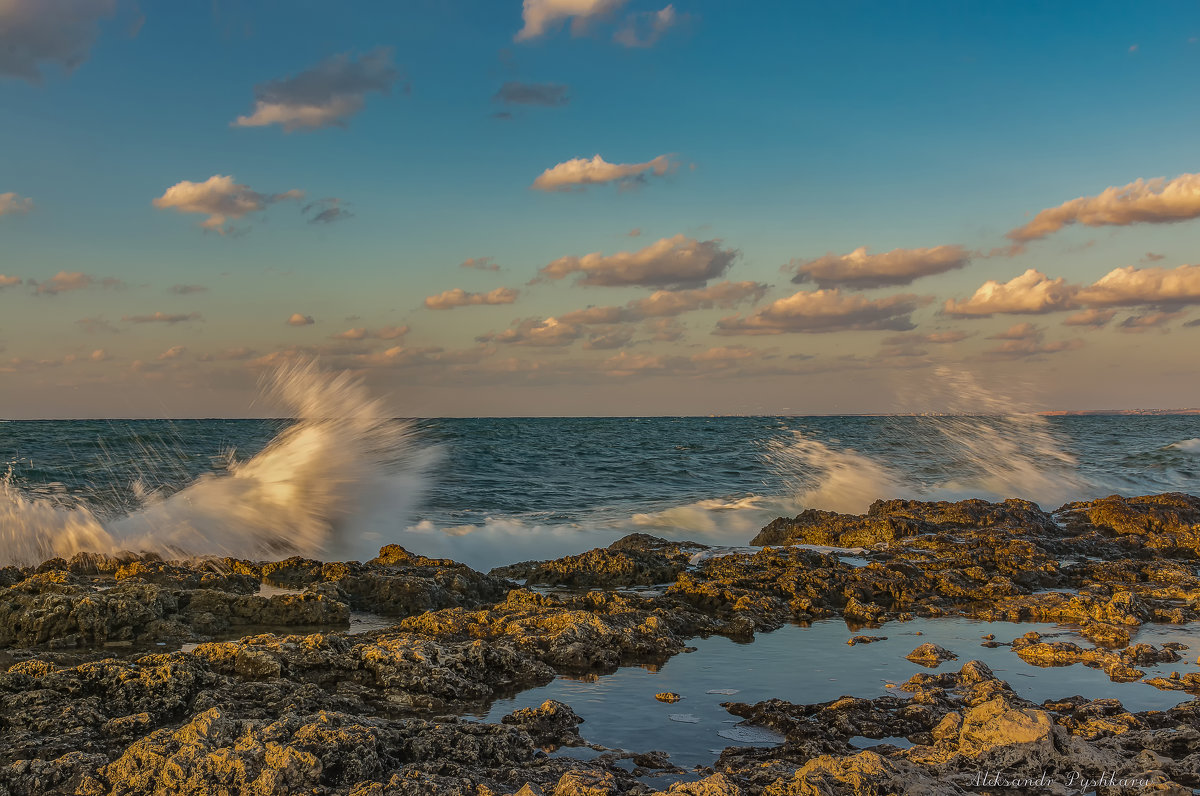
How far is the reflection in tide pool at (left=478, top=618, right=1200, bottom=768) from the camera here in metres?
4.81

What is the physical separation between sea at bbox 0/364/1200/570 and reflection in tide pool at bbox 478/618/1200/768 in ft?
23.9

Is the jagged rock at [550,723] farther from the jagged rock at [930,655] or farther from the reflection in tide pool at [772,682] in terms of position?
the jagged rock at [930,655]

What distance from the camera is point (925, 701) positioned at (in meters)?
5.19

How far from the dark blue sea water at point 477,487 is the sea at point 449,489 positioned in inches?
1.7

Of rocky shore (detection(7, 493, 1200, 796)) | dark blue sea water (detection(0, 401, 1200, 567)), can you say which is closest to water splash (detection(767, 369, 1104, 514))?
dark blue sea water (detection(0, 401, 1200, 567))

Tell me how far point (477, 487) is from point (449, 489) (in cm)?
110

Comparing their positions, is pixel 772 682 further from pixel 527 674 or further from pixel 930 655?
pixel 527 674

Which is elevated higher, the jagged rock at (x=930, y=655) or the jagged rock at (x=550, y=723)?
the jagged rock at (x=550, y=723)

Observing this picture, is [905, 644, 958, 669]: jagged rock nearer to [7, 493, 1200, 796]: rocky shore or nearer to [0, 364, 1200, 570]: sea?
[7, 493, 1200, 796]: rocky shore

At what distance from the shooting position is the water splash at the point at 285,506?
36.0 ft

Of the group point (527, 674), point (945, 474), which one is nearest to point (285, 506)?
point (527, 674)

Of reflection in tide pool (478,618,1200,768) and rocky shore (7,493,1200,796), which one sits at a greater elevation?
rocky shore (7,493,1200,796)

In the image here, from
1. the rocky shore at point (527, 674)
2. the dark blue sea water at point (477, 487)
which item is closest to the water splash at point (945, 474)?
the dark blue sea water at point (477, 487)

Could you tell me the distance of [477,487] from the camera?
2280 cm
